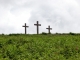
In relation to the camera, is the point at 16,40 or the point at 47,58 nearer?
the point at 47,58

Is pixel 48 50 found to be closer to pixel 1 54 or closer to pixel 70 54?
pixel 70 54

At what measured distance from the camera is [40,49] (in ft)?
92.0

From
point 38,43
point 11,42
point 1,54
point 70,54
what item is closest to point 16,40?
point 11,42

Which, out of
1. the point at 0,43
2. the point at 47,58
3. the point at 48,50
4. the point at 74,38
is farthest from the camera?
the point at 74,38

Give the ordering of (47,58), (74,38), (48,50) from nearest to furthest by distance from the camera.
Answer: (47,58)
(48,50)
(74,38)

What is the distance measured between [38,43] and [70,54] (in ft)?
14.7

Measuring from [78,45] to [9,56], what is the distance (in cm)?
850

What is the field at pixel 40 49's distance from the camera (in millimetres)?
26141

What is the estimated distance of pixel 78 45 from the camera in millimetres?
30047

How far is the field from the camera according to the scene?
26.1 m

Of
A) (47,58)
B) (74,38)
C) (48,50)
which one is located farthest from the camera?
(74,38)

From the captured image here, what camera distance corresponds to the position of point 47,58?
25.6 metres

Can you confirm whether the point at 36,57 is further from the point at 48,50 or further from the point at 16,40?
the point at 16,40

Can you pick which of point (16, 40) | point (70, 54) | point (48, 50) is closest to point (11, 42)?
point (16, 40)
